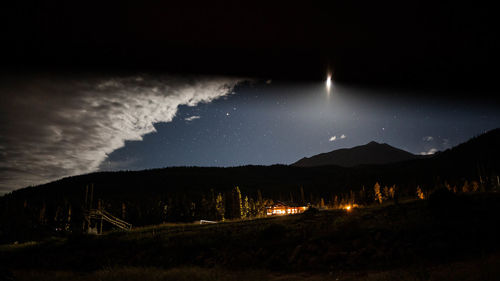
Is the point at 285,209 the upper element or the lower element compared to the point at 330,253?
lower

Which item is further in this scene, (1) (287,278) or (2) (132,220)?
(2) (132,220)

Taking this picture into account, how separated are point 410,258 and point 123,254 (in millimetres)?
20631

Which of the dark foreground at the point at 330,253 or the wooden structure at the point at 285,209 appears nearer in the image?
the dark foreground at the point at 330,253

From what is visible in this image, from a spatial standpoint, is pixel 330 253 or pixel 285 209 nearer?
pixel 330 253

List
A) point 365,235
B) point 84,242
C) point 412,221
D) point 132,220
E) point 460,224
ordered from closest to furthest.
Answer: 1. point 460,224
2. point 365,235
3. point 412,221
4. point 84,242
5. point 132,220

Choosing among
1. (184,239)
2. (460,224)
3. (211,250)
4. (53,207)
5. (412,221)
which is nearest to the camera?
(460,224)

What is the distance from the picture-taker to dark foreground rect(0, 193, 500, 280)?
39.7 ft

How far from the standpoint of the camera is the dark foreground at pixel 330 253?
12.1 meters

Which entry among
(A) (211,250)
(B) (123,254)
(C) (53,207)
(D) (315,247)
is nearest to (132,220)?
(C) (53,207)

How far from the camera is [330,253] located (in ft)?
50.0

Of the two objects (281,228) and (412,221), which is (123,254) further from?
(412,221)

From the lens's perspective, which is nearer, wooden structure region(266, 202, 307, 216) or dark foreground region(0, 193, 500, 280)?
dark foreground region(0, 193, 500, 280)

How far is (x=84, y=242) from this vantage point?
94.2 ft

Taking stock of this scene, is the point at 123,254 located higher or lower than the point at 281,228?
lower
